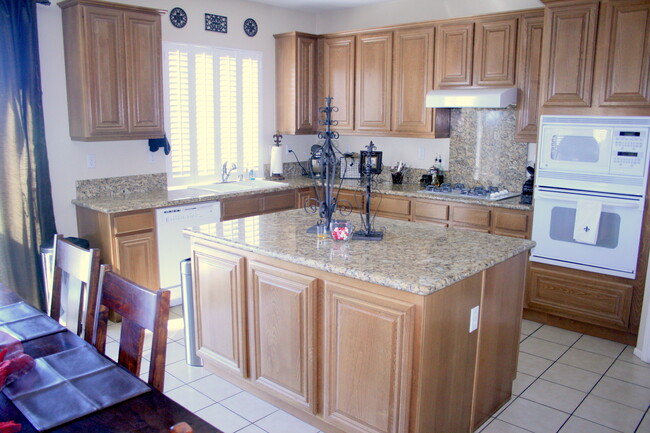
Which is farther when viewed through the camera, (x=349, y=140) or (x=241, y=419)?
(x=349, y=140)

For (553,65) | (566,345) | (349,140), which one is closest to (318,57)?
(349,140)

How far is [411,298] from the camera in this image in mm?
2182

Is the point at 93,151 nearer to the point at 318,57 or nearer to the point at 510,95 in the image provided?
the point at 318,57

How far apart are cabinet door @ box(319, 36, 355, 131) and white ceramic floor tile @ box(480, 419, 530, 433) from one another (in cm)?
353

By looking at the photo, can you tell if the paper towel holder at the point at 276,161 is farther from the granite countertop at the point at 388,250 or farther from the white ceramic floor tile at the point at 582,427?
the white ceramic floor tile at the point at 582,427

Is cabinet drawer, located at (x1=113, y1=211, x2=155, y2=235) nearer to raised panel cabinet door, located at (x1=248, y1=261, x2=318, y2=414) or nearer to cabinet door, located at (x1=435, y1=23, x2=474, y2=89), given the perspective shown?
raised panel cabinet door, located at (x1=248, y1=261, x2=318, y2=414)

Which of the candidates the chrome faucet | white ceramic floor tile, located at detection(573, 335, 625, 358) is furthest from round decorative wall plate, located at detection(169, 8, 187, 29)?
white ceramic floor tile, located at detection(573, 335, 625, 358)

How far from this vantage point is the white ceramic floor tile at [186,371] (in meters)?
3.31

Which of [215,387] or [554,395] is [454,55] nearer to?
[554,395]

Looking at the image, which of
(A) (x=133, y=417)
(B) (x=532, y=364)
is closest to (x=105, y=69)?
(A) (x=133, y=417)

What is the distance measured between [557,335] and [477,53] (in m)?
2.44

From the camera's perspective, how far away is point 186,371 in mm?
3393

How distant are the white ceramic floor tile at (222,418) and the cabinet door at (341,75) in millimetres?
3474

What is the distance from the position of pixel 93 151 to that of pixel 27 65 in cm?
83
